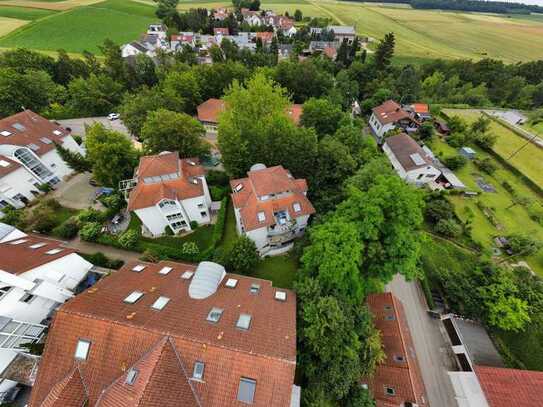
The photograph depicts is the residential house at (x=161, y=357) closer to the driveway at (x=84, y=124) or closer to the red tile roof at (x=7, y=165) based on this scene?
the red tile roof at (x=7, y=165)

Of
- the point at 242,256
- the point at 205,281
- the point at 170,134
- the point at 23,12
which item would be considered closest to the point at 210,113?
the point at 170,134

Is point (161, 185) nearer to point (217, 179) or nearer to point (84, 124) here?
point (217, 179)

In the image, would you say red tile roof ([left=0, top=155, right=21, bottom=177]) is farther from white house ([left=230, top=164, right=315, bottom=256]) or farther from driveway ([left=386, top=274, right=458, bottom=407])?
driveway ([left=386, top=274, right=458, bottom=407])

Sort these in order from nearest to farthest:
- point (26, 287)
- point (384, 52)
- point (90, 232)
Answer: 1. point (26, 287)
2. point (90, 232)
3. point (384, 52)

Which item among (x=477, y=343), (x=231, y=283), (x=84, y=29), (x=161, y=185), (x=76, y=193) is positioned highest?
(x=84, y=29)

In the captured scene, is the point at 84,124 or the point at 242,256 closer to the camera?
the point at 242,256

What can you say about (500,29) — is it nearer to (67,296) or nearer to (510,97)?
(510,97)

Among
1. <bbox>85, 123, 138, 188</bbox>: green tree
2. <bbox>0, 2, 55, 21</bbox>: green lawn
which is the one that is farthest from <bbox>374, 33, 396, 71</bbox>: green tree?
<bbox>0, 2, 55, 21</bbox>: green lawn
